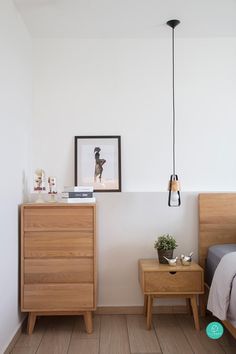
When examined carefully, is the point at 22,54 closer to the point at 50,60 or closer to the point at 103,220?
the point at 50,60

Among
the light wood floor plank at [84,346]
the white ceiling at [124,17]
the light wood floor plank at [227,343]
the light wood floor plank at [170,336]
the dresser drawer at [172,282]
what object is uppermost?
the white ceiling at [124,17]

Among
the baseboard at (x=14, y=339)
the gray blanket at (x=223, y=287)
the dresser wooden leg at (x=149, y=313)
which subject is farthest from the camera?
the dresser wooden leg at (x=149, y=313)

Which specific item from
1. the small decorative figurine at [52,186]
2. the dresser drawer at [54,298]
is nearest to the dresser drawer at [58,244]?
the dresser drawer at [54,298]

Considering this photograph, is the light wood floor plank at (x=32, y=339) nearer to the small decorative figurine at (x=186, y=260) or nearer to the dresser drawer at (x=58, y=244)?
the dresser drawer at (x=58, y=244)

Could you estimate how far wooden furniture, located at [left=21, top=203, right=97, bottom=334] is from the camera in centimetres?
274

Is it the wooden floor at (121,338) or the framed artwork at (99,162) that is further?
the framed artwork at (99,162)

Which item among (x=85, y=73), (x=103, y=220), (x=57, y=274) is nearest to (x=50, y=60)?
(x=85, y=73)

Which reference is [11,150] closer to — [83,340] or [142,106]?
[142,106]

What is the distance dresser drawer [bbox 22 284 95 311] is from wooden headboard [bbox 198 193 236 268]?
1.10m

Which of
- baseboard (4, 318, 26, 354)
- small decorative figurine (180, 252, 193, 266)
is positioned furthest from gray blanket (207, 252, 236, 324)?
baseboard (4, 318, 26, 354)

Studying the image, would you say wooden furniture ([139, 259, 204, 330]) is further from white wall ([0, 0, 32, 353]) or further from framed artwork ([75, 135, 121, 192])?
white wall ([0, 0, 32, 353])

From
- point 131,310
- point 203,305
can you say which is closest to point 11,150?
point 131,310

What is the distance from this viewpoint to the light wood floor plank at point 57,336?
2.50 m

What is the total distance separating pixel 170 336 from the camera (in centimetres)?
270
